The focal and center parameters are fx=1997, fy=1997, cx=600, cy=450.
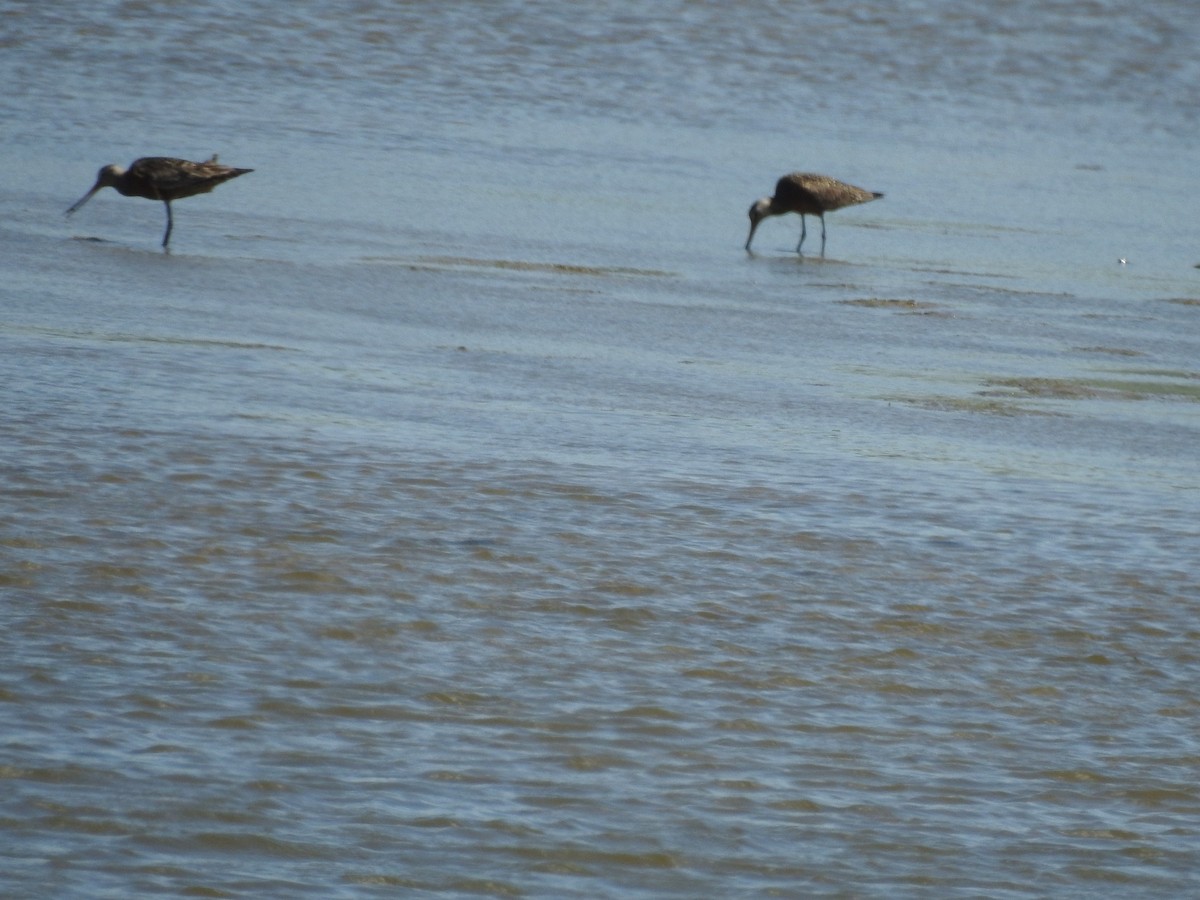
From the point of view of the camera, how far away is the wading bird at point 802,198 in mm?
14336

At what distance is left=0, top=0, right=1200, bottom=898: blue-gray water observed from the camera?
3723 mm

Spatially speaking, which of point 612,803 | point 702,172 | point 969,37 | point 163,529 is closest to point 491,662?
point 612,803

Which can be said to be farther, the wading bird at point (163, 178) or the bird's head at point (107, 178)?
the bird's head at point (107, 178)

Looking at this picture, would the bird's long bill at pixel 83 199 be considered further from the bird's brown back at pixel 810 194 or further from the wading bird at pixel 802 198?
the bird's brown back at pixel 810 194

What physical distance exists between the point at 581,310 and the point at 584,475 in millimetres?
3762

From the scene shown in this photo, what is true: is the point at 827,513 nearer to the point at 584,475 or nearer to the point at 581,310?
the point at 584,475

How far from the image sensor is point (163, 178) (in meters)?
12.1

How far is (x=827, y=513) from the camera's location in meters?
6.34

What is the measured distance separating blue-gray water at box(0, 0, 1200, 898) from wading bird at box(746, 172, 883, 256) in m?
0.30

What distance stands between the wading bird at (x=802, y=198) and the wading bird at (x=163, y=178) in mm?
3904

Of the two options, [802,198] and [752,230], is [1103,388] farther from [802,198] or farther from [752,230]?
[802,198]

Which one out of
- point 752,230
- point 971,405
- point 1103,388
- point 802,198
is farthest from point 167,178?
point 1103,388

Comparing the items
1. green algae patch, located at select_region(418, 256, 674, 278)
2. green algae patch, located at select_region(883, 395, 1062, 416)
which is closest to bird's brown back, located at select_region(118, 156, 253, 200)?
green algae patch, located at select_region(418, 256, 674, 278)

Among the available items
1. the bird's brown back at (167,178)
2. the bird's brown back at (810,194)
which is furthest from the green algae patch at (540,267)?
Answer: the bird's brown back at (810,194)
